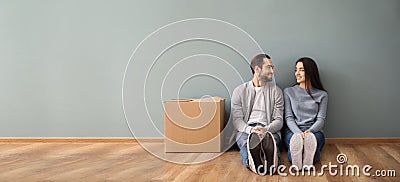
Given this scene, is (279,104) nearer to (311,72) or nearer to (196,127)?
(311,72)

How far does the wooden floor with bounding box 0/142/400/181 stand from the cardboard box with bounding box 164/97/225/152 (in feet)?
0.45

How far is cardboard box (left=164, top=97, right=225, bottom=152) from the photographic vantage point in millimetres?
3697

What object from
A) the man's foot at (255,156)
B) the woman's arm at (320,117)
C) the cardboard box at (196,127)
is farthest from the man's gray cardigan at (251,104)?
the man's foot at (255,156)

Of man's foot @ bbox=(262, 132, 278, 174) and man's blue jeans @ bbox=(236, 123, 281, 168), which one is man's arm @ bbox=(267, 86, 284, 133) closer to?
man's blue jeans @ bbox=(236, 123, 281, 168)

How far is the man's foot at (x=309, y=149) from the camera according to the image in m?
3.19

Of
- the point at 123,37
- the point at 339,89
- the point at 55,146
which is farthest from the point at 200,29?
the point at 55,146

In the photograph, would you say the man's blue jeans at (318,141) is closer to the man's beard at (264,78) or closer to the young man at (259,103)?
the young man at (259,103)

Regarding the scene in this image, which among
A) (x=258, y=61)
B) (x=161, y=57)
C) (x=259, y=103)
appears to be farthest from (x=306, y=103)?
(x=161, y=57)

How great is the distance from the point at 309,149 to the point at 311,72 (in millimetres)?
812

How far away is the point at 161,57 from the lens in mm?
4086

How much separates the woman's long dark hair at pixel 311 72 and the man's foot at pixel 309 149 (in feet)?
2.18

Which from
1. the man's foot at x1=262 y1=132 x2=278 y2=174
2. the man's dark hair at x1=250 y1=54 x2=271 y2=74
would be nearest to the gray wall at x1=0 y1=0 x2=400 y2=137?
the man's dark hair at x1=250 y1=54 x2=271 y2=74

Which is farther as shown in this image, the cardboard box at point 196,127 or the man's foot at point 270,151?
the cardboard box at point 196,127

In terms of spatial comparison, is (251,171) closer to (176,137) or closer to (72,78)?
(176,137)
